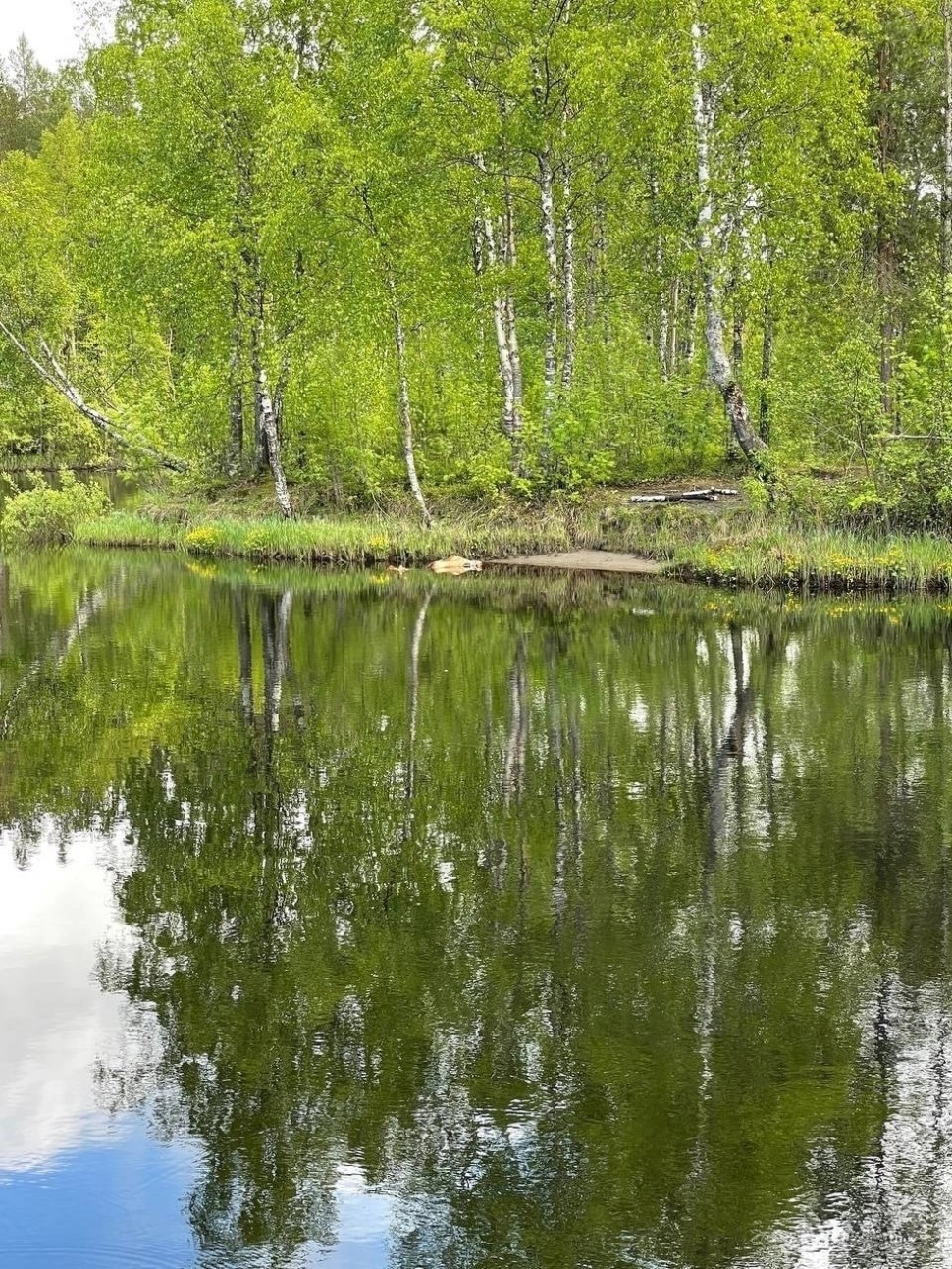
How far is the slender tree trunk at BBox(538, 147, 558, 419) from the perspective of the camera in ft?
98.6

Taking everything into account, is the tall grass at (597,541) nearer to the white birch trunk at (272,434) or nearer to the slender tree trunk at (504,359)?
the white birch trunk at (272,434)

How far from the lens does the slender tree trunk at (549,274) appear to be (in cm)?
3005

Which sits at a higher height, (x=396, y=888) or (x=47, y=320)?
(x=47, y=320)

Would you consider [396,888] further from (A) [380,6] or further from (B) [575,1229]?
(A) [380,6]

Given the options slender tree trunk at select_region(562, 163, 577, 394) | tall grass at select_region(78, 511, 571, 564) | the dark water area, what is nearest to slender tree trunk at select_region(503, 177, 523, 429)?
slender tree trunk at select_region(562, 163, 577, 394)

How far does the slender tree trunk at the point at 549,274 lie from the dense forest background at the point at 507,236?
0.15 m

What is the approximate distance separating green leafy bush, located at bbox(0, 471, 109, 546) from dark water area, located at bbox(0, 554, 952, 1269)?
21.7 metres

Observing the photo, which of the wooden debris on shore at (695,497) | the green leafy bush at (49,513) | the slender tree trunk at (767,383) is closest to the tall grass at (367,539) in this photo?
the wooden debris on shore at (695,497)

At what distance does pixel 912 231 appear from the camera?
1442 inches

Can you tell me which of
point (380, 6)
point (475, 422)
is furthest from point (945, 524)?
point (380, 6)

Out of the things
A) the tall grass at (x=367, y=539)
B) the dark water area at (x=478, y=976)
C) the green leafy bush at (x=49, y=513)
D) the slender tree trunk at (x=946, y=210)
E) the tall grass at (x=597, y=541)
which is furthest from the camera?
the green leafy bush at (x=49, y=513)

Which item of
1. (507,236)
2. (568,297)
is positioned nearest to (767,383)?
(568,297)

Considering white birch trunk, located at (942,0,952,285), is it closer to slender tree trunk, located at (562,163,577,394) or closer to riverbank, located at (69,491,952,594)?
riverbank, located at (69,491,952,594)

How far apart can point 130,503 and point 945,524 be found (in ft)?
78.1
